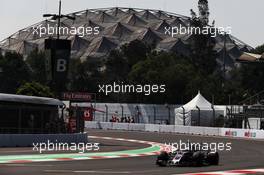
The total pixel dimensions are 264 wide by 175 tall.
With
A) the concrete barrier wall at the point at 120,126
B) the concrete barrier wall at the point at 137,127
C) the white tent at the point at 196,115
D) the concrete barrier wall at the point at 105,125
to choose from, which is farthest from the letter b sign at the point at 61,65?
the concrete barrier wall at the point at 105,125

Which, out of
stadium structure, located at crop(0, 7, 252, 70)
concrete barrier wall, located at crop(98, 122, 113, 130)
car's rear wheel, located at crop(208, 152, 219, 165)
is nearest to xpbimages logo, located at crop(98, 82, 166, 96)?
concrete barrier wall, located at crop(98, 122, 113, 130)

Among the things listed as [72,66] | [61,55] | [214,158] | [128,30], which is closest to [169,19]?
[128,30]

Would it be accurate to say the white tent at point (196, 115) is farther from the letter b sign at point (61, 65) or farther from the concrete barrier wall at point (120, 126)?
the letter b sign at point (61, 65)

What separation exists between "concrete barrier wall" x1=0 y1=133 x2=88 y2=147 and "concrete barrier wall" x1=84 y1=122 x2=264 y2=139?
17.8m

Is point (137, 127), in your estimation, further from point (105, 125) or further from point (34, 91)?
point (34, 91)

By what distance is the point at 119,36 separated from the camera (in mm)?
160875

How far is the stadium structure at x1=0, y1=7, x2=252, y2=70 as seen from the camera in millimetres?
152125

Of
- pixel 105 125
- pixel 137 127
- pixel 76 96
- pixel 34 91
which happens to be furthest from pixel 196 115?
pixel 34 91

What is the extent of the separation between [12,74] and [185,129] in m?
61.6

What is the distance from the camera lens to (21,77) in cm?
10950

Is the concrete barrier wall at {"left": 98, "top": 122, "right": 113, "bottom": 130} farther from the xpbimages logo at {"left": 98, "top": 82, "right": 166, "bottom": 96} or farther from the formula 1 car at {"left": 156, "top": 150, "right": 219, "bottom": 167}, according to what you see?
the formula 1 car at {"left": 156, "top": 150, "right": 219, "bottom": 167}

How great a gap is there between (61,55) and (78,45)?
125m

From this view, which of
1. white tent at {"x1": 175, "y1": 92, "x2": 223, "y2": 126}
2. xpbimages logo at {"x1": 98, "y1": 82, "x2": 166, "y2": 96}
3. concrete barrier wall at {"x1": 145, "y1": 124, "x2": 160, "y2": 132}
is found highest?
xpbimages logo at {"x1": 98, "y1": 82, "x2": 166, "y2": 96}

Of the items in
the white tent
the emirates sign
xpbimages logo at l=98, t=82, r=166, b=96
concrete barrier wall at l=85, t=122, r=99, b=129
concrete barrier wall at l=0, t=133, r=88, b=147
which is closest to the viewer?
concrete barrier wall at l=0, t=133, r=88, b=147
